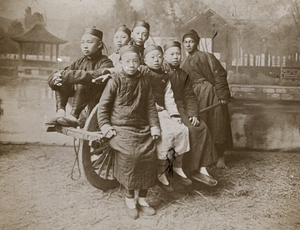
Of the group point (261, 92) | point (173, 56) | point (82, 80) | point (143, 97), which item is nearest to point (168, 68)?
point (173, 56)

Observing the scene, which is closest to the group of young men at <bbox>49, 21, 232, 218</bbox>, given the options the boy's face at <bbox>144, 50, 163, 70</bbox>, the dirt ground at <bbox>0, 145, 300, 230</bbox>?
the boy's face at <bbox>144, 50, 163, 70</bbox>

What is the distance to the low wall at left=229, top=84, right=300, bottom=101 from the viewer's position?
9.66 feet

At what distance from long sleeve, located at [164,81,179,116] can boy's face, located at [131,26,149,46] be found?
0.46m

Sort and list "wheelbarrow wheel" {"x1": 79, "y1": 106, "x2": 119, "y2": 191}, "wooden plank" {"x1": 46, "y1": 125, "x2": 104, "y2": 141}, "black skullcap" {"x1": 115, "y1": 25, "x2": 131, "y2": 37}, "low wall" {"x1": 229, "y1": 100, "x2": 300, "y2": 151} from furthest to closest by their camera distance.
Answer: "low wall" {"x1": 229, "y1": 100, "x2": 300, "y2": 151} < "black skullcap" {"x1": 115, "y1": 25, "x2": 131, "y2": 37} < "wheelbarrow wheel" {"x1": 79, "y1": 106, "x2": 119, "y2": 191} < "wooden plank" {"x1": 46, "y1": 125, "x2": 104, "y2": 141}

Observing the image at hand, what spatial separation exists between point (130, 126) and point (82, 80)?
1.81 feet

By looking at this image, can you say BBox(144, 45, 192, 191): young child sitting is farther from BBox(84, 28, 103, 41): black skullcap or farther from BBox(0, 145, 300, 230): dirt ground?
BBox(84, 28, 103, 41): black skullcap

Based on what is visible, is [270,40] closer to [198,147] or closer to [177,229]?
[198,147]

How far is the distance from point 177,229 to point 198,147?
700 mm

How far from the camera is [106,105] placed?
2297 mm

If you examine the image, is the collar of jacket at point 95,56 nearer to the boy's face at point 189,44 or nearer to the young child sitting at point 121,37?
the young child sitting at point 121,37

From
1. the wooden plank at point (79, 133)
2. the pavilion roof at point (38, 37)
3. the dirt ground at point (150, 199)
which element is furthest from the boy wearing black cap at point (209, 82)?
the pavilion roof at point (38, 37)

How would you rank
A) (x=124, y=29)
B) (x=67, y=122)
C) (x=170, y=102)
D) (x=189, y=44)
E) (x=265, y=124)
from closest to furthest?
(x=67, y=122)
(x=170, y=102)
(x=124, y=29)
(x=189, y=44)
(x=265, y=124)

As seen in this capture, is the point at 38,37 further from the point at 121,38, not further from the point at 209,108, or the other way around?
the point at 209,108

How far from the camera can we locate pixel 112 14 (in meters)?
2.73
